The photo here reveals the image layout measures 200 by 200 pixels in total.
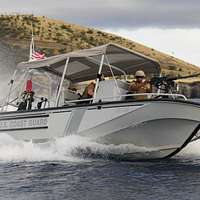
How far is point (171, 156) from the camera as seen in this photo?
59.6ft

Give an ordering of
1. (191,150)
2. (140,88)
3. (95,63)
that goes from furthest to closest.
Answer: (191,150) < (95,63) < (140,88)

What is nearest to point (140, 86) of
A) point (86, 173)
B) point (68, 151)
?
point (68, 151)

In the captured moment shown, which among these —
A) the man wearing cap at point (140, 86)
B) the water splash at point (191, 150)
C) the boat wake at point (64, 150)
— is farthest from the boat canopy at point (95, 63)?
the water splash at point (191, 150)

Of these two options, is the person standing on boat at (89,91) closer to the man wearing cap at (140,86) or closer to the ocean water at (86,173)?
the man wearing cap at (140,86)

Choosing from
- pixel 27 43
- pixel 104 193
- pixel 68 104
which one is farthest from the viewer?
pixel 27 43

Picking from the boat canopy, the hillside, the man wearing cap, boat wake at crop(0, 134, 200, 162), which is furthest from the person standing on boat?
the hillside

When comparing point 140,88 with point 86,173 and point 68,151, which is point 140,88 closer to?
point 68,151

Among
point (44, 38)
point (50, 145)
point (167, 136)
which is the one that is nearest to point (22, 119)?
point (50, 145)

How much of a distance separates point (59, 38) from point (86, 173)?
313ft

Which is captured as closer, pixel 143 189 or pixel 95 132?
pixel 143 189

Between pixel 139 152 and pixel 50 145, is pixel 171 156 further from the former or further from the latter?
pixel 50 145

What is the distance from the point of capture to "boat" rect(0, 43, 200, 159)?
16828 millimetres

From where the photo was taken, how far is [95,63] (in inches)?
776

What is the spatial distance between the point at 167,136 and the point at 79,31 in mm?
107453
